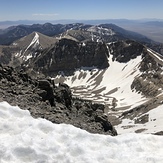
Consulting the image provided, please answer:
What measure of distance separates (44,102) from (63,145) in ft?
43.6

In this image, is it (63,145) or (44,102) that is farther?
(44,102)

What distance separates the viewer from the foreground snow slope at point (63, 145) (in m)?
19.6

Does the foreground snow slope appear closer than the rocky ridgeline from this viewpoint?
Yes

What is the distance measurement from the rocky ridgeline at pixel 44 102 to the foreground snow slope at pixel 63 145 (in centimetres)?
324

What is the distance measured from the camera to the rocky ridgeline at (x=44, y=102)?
28594mm

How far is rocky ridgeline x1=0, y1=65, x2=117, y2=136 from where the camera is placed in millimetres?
28594

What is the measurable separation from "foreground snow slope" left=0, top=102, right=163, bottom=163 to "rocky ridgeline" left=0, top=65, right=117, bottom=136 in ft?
10.6

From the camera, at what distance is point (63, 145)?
21.2m

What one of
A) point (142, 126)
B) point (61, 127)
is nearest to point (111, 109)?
point (142, 126)

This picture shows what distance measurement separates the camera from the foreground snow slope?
19578 millimetres

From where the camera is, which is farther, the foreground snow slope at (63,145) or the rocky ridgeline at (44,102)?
the rocky ridgeline at (44,102)

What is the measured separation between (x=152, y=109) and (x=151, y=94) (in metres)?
56.0

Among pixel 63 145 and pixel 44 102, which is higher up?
pixel 63 145

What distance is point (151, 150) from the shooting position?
21.9 meters
